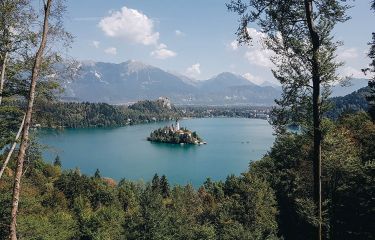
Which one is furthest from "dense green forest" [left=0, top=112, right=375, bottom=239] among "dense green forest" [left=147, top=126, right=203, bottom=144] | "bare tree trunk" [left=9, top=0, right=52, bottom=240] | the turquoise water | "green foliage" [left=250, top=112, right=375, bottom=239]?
"dense green forest" [left=147, top=126, right=203, bottom=144]

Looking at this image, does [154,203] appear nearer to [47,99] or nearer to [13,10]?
[47,99]

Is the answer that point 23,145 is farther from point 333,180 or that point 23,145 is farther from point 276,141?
point 333,180

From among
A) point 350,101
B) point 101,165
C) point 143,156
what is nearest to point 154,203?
point 101,165

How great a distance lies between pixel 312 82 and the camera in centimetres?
698

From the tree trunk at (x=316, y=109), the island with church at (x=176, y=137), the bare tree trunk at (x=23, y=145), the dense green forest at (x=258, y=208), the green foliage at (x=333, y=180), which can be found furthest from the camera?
the island with church at (x=176, y=137)

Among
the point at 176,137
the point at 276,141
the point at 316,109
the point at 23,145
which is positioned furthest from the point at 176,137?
the point at 316,109

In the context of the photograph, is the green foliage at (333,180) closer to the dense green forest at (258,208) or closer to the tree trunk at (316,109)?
the dense green forest at (258,208)

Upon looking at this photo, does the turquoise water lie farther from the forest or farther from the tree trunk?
the tree trunk

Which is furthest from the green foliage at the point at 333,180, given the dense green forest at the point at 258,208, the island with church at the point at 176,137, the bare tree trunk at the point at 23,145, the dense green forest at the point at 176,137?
the dense green forest at the point at 176,137

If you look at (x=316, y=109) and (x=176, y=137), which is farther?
(x=176, y=137)

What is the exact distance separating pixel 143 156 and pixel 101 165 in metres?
16.7

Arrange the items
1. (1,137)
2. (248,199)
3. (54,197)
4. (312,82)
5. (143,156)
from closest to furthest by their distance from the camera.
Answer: (312,82)
(1,137)
(248,199)
(54,197)
(143,156)

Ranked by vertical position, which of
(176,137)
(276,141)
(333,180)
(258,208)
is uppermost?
(276,141)

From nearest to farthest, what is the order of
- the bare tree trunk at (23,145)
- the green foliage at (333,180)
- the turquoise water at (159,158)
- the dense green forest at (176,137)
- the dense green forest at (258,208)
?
the bare tree trunk at (23,145) → the green foliage at (333,180) → the dense green forest at (258,208) → the turquoise water at (159,158) → the dense green forest at (176,137)
